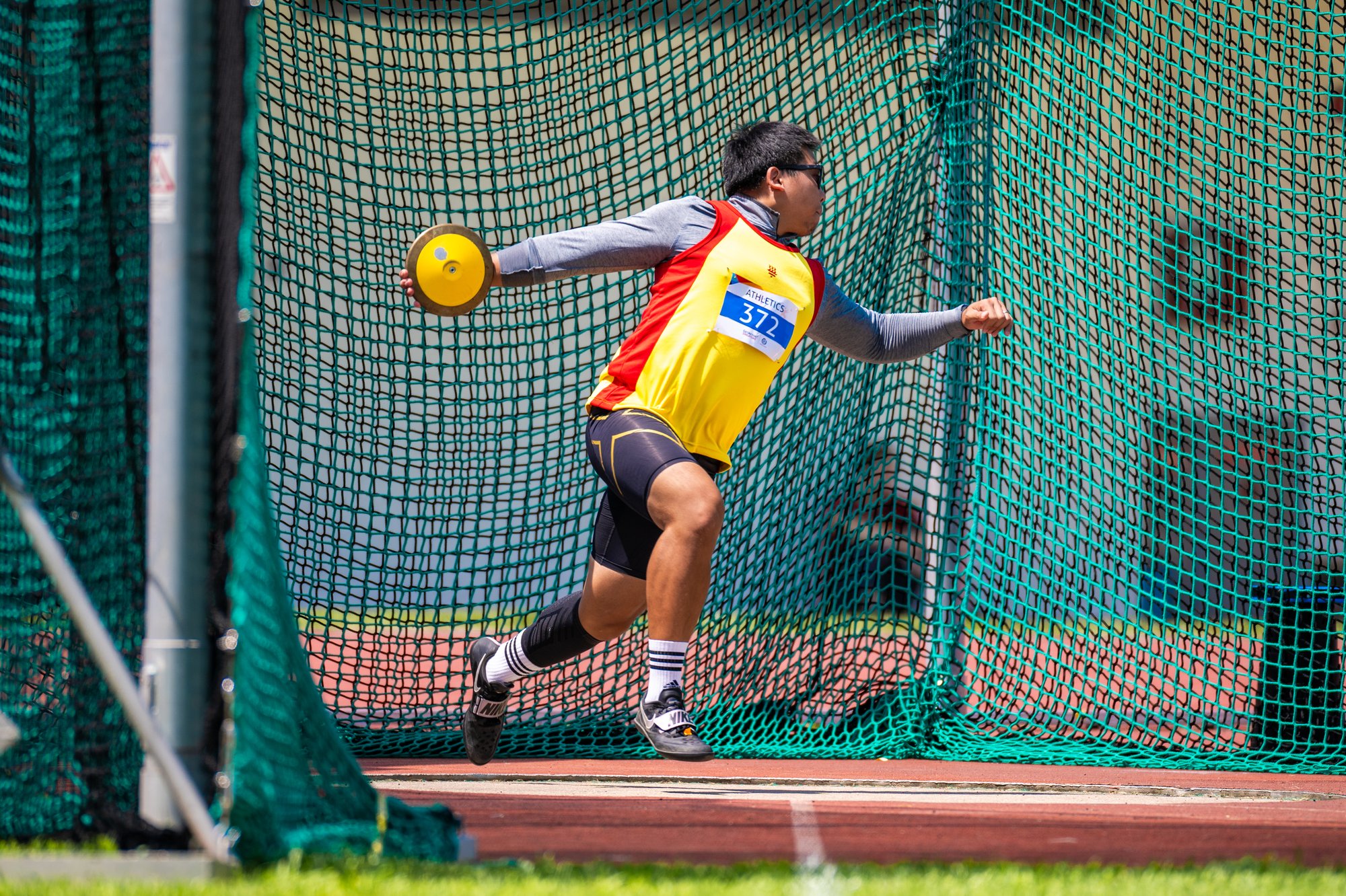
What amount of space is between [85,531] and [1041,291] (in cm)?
458

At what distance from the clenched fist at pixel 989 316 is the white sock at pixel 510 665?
190 centimetres

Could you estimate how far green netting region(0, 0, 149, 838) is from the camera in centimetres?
300

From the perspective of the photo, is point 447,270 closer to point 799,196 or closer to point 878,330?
point 799,196

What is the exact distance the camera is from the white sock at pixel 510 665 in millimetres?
4477

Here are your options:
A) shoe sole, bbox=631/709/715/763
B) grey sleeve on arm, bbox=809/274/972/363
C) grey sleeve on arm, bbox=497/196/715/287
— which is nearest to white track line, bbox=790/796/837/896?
shoe sole, bbox=631/709/715/763

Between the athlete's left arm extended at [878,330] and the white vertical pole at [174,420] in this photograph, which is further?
the athlete's left arm extended at [878,330]

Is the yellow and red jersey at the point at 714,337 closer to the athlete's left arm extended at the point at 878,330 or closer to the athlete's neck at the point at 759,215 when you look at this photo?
the athlete's neck at the point at 759,215

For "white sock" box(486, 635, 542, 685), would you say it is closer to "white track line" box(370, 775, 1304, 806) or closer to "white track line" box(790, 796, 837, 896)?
"white track line" box(370, 775, 1304, 806)

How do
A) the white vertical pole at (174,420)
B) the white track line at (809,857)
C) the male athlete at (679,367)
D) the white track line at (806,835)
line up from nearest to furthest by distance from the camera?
the white track line at (809,857)
the white vertical pole at (174,420)
the white track line at (806,835)
the male athlete at (679,367)

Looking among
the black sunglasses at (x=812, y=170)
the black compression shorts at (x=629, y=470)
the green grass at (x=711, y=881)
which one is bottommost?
the green grass at (x=711, y=881)

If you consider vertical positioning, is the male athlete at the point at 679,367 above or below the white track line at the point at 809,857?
above

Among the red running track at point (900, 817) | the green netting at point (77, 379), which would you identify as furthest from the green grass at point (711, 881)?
the green netting at point (77, 379)

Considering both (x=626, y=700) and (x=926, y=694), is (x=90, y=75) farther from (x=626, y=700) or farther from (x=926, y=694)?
(x=926, y=694)

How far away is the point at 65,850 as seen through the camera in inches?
104
